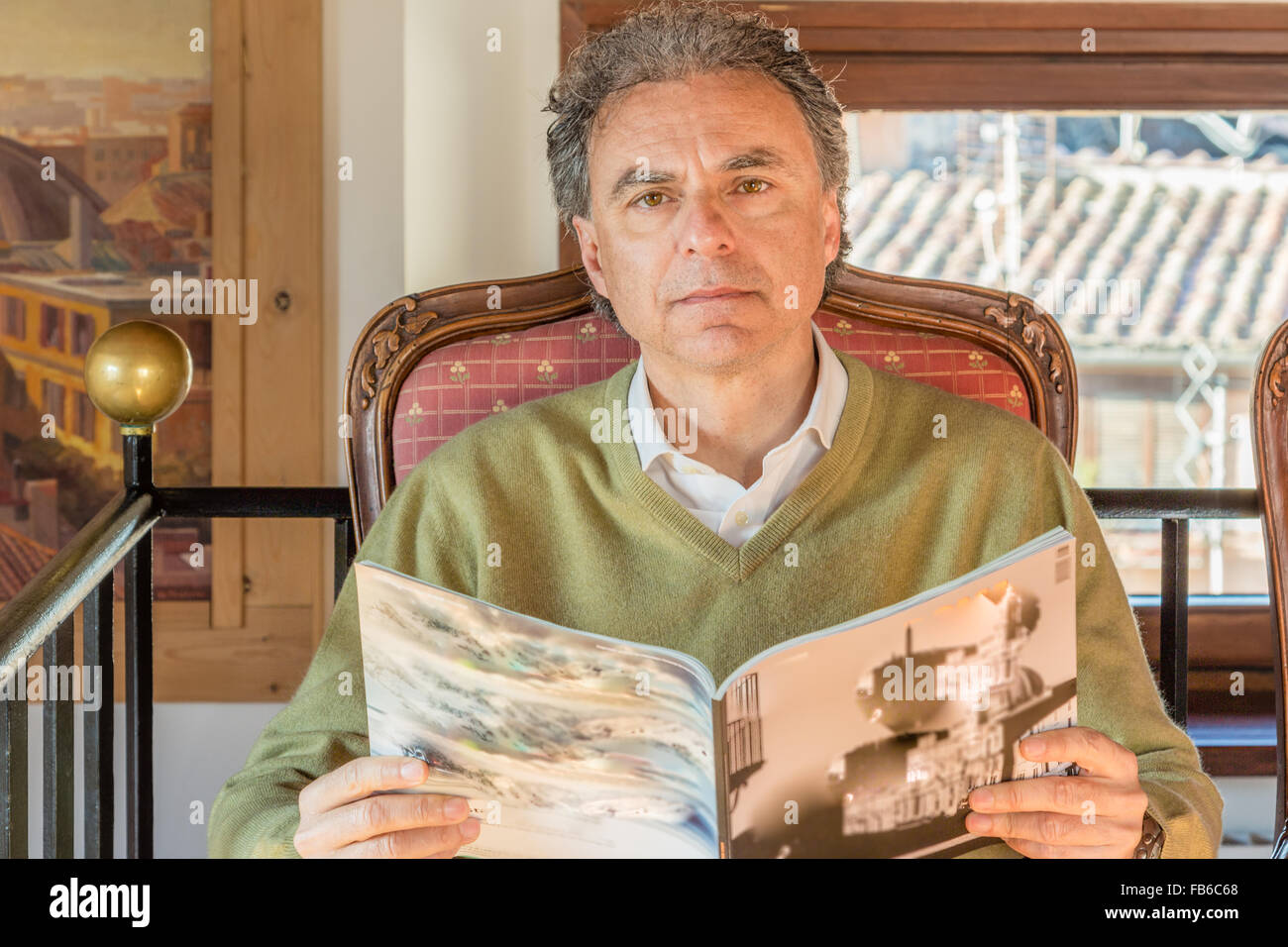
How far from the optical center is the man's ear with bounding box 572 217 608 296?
1496mm

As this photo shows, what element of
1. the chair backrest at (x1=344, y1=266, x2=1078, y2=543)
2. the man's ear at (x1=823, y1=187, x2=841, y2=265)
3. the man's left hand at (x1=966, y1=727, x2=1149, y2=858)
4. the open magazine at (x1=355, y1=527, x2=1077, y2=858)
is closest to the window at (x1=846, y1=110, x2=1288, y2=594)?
the chair backrest at (x1=344, y1=266, x2=1078, y2=543)

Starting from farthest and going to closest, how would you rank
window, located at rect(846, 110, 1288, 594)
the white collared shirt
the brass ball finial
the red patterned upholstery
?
window, located at rect(846, 110, 1288, 594) < the red patterned upholstery < the brass ball finial < the white collared shirt

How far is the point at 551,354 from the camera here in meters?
1.63

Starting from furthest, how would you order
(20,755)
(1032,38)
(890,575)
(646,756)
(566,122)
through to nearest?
(1032,38), (566,122), (890,575), (20,755), (646,756)

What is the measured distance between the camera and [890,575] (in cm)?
128

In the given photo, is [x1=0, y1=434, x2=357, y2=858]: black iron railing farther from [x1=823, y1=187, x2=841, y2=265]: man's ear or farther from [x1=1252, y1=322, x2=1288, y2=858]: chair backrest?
[x1=1252, y1=322, x2=1288, y2=858]: chair backrest

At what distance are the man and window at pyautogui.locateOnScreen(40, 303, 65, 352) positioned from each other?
112cm

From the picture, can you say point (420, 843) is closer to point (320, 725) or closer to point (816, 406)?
point (320, 725)

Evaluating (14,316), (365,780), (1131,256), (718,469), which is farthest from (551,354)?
(1131,256)

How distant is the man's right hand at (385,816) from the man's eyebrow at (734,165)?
703 mm

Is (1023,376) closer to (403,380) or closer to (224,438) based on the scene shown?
(403,380)

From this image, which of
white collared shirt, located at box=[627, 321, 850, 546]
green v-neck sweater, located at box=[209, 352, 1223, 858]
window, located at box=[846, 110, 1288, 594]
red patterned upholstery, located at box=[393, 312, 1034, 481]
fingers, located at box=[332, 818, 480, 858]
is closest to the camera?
fingers, located at box=[332, 818, 480, 858]
